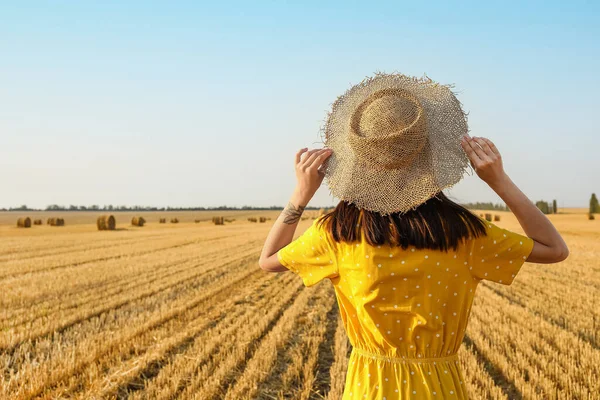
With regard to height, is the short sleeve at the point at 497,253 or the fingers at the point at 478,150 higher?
the fingers at the point at 478,150

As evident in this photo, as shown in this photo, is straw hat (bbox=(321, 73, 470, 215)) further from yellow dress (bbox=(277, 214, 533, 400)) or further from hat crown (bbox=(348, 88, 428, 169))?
yellow dress (bbox=(277, 214, 533, 400))

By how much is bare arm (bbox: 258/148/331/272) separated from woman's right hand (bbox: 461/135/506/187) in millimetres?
485

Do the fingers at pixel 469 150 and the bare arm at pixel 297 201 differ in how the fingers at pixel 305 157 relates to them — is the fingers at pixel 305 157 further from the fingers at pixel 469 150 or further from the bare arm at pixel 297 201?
the fingers at pixel 469 150

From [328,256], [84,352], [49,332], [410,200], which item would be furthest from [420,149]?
[49,332]

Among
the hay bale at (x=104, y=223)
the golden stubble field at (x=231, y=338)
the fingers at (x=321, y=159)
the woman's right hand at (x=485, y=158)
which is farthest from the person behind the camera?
the hay bale at (x=104, y=223)

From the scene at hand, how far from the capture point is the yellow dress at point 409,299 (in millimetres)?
1780

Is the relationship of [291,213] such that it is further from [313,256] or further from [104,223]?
[104,223]

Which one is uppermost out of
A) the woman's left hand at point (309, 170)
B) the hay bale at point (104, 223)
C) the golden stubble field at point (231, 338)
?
the woman's left hand at point (309, 170)

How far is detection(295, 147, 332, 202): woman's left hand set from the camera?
1879 mm

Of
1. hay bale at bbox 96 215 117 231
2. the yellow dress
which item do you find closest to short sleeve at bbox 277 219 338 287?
the yellow dress

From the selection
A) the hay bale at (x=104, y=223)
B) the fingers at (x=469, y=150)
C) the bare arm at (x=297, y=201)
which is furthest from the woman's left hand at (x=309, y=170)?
the hay bale at (x=104, y=223)

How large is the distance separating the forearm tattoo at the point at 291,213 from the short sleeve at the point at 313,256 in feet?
0.28

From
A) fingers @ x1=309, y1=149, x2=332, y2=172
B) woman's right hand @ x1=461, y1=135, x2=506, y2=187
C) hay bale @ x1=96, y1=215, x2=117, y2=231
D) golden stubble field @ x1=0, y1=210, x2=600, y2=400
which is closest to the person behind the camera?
woman's right hand @ x1=461, y1=135, x2=506, y2=187

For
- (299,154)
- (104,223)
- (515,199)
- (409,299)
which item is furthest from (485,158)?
(104,223)
